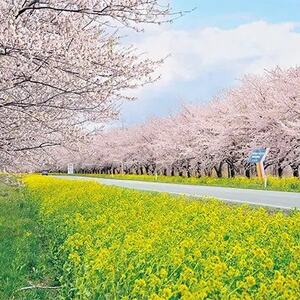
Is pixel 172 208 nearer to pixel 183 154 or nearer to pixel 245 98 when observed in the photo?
pixel 245 98

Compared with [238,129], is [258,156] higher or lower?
lower

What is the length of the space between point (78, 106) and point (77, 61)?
2942mm

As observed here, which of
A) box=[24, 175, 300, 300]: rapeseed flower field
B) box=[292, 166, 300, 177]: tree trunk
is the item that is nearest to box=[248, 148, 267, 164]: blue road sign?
box=[292, 166, 300, 177]: tree trunk

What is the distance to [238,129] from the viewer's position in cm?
3725

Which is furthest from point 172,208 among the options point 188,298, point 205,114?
point 205,114

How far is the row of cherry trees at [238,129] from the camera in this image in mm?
31547

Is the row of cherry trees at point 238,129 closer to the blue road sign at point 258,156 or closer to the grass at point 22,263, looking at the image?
the blue road sign at point 258,156

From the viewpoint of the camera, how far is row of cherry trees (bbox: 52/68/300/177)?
1242 inches

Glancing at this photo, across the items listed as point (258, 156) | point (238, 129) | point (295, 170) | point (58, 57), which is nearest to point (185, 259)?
point (58, 57)

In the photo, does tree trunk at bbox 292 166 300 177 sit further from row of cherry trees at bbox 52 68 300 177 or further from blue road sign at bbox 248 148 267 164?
blue road sign at bbox 248 148 267 164

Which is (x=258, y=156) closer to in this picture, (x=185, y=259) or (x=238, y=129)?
(x=238, y=129)

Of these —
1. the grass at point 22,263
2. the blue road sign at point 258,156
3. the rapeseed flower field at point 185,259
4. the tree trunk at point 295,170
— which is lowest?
the grass at point 22,263

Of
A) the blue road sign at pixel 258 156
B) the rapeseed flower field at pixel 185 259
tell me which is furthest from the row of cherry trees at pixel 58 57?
the blue road sign at pixel 258 156

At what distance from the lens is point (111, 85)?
30.6 feet
